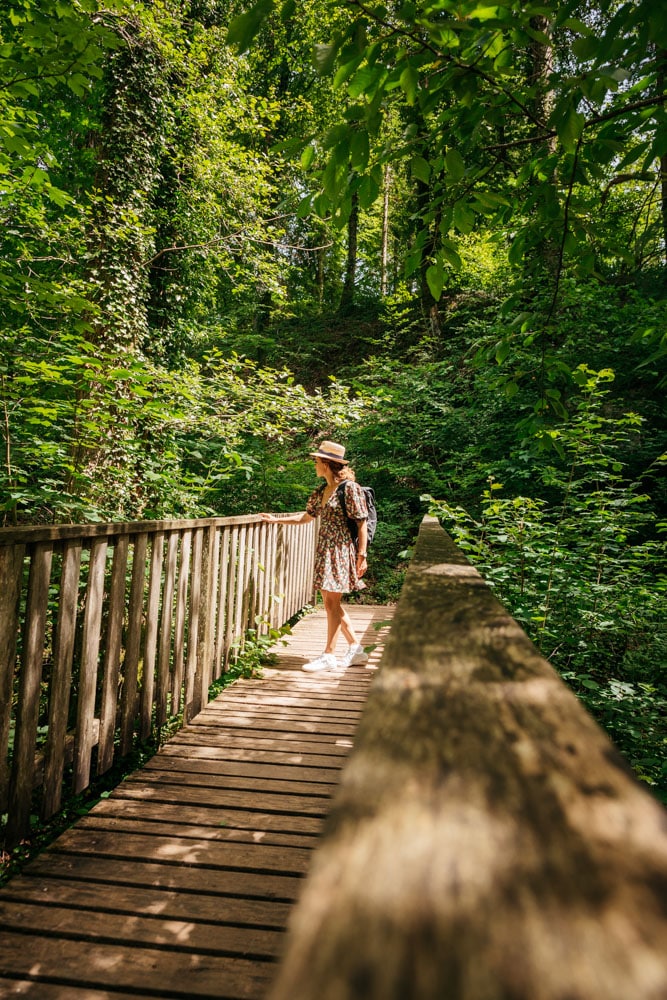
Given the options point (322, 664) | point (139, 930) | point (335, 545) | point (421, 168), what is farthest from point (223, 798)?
point (421, 168)

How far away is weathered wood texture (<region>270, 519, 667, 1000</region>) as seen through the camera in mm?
251

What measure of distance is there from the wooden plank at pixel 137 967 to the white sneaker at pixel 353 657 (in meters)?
3.27

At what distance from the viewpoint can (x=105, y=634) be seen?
2814 mm

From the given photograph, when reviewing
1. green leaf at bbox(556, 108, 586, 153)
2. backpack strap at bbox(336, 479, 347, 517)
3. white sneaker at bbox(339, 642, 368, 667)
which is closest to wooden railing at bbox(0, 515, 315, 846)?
backpack strap at bbox(336, 479, 347, 517)

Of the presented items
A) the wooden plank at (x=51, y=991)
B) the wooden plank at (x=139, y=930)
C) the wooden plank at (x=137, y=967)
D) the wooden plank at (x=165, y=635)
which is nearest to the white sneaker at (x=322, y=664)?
A: the wooden plank at (x=165, y=635)

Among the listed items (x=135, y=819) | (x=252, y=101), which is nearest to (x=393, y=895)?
(x=135, y=819)

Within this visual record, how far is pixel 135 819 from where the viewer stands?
7.70 feet

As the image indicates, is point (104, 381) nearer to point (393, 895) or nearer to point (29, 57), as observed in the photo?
point (29, 57)

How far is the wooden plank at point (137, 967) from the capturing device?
1.51 m

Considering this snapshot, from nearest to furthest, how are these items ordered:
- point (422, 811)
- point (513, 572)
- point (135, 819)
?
point (422, 811)
point (135, 819)
point (513, 572)

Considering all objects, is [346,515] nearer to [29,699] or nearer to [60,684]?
[60,684]

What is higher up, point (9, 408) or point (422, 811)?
point (9, 408)

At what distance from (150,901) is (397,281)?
4542mm

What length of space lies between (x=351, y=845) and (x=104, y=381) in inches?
188
